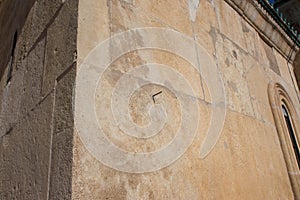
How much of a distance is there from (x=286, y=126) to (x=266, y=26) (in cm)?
139

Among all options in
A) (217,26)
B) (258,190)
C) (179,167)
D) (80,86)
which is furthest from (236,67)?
(80,86)

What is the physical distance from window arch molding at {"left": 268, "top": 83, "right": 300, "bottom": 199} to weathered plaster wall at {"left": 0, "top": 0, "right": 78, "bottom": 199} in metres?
2.51

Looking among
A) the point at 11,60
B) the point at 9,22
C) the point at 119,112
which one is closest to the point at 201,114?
the point at 119,112

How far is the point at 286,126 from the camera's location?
11.2 ft

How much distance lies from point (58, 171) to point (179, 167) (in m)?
0.69

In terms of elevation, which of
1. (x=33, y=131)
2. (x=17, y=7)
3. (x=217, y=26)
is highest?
(x=17, y=7)

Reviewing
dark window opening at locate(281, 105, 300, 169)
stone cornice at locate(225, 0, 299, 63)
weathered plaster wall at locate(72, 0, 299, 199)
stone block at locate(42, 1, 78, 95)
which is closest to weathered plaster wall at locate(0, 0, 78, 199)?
stone block at locate(42, 1, 78, 95)

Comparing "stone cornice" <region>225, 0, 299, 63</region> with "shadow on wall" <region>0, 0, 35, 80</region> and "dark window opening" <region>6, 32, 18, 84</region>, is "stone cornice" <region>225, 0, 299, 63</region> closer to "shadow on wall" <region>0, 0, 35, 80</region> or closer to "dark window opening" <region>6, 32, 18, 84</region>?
"shadow on wall" <region>0, 0, 35, 80</region>

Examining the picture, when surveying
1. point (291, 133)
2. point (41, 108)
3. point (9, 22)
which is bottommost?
point (41, 108)

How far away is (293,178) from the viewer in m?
2.88

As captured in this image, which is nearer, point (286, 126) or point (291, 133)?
point (286, 126)

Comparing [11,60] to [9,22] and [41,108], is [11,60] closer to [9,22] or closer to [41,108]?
[9,22]

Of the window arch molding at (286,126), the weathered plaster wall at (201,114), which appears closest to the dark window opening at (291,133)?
the window arch molding at (286,126)

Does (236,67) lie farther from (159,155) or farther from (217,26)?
(159,155)
